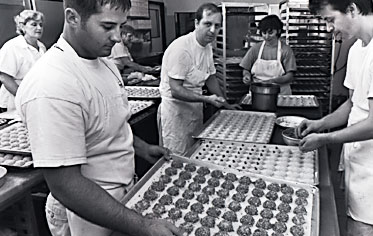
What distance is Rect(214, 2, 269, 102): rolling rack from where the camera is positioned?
173 inches

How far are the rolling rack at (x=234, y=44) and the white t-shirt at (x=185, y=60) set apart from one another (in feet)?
4.75

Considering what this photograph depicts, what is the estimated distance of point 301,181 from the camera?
4.91 ft

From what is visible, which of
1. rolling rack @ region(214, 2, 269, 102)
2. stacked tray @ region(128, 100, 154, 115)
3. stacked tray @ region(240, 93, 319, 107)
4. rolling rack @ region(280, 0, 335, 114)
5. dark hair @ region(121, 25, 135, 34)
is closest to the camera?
stacked tray @ region(240, 93, 319, 107)

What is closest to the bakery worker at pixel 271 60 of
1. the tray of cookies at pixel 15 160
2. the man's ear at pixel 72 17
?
the tray of cookies at pixel 15 160

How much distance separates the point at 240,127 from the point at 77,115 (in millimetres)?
1440

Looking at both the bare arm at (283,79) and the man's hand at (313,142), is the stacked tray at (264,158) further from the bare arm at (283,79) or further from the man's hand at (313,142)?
the bare arm at (283,79)

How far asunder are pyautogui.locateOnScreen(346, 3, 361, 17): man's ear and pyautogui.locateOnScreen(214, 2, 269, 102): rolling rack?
2827mm

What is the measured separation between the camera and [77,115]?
0.99m

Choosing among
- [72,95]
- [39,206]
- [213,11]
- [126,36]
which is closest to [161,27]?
[126,36]

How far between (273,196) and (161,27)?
199 inches

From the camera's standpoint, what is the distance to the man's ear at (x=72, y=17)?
3.31 feet

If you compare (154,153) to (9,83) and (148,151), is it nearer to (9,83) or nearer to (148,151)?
(148,151)

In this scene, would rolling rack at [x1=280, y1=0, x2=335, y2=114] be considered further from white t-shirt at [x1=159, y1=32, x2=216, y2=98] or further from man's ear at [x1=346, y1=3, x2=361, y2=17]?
man's ear at [x1=346, y1=3, x2=361, y2=17]

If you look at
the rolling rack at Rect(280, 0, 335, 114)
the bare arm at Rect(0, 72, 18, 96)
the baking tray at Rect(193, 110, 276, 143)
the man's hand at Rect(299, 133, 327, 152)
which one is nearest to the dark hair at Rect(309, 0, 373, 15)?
the man's hand at Rect(299, 133, 327, 152)
